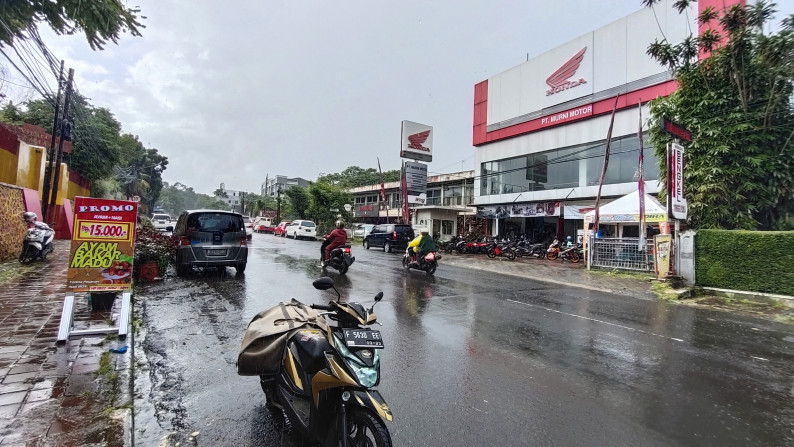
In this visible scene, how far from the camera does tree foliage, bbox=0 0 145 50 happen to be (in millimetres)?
4848

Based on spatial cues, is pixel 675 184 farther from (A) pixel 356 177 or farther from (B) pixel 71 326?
(A) pixel 356 177

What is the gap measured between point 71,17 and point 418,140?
27161 millimetres

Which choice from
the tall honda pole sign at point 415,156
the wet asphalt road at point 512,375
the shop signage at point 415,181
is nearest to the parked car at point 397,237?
the tall honda pole sign at point 415,156

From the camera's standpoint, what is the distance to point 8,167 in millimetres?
12289

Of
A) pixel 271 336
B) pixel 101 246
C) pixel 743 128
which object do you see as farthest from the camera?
pixel 743 128

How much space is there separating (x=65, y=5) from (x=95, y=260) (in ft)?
10.6

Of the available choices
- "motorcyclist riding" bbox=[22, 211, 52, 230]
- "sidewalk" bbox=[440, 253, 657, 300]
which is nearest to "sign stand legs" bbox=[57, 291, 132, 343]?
"motorcyclist riding" bbox=[22, 211, 52, 230]

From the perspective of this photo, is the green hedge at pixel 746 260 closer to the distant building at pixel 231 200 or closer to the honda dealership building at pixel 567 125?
the honda dealership building at pixel 567 125

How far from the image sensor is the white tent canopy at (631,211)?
14.4 meters

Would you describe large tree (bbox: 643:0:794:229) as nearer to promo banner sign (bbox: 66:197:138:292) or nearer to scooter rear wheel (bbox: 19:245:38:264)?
→ promo banner sign (bbox: 66:197:138:292)

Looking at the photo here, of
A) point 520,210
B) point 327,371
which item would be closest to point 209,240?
point 327,371

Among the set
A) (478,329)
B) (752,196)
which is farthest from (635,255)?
(478,329)

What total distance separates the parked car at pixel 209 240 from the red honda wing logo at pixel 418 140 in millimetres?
22013

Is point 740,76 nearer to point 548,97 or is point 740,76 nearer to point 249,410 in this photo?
point 548,97
